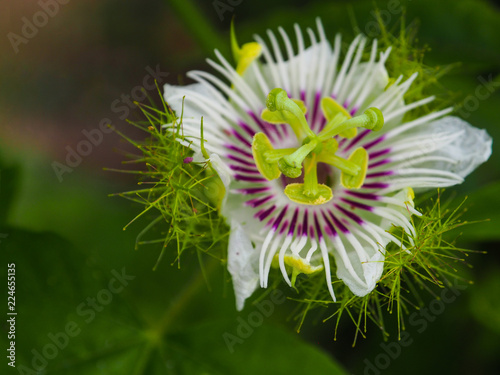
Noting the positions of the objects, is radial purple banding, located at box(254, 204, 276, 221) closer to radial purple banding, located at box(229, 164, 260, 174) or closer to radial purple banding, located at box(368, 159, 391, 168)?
radial purple banding, located at box(229, 164, 260, 174)

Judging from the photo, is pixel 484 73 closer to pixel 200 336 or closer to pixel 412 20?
pixel 412 20

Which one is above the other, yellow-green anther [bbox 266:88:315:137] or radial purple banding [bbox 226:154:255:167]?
yellow-green anther [bbox 266:88:315:137]

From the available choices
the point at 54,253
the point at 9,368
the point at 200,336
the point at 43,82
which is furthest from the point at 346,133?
the point at 43,82

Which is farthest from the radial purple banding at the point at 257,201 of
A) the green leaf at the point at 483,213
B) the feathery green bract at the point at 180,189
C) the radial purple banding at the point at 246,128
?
the green leaf at the point at 483,213

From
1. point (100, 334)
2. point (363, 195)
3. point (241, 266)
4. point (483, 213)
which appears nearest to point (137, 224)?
point (100, 334)

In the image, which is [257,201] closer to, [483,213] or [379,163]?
[379,163]

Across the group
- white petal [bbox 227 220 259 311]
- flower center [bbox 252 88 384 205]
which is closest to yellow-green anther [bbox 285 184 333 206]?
flower center [bbox 252 88 384 205]
